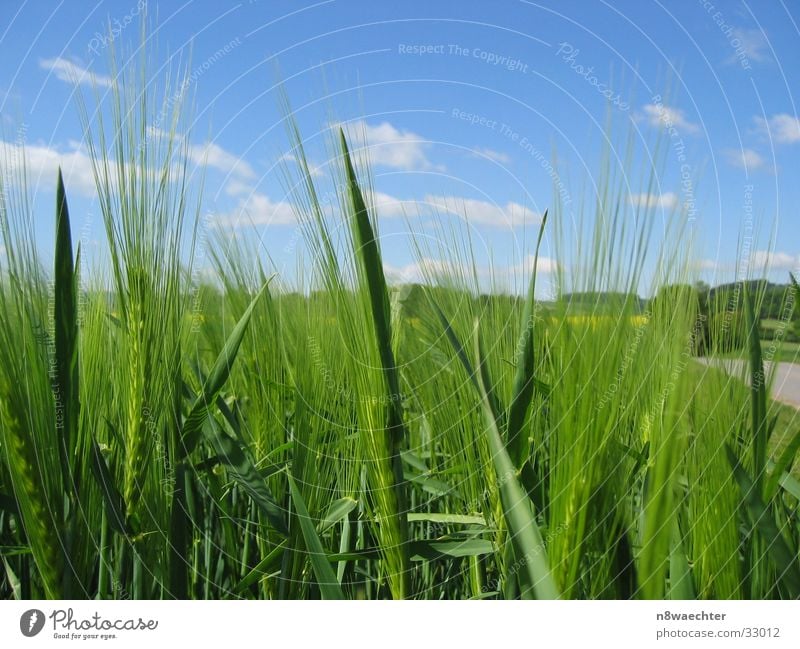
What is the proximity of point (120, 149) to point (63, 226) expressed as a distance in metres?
0.10

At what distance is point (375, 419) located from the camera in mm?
570

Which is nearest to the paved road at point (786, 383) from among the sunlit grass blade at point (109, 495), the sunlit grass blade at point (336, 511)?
the sunlit grass blade at point (336, 511)

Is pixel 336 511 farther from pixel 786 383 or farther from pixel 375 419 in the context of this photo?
pixel 786 383

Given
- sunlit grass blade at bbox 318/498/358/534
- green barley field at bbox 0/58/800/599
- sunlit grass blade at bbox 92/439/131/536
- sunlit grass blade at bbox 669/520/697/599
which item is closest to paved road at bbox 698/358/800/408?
green barley field at bbox 0/58/800/599

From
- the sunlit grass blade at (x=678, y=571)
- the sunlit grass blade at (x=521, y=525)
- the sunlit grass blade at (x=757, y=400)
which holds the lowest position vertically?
the sunlit grass blade at (x=678, y=571)

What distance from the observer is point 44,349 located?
0.58 m

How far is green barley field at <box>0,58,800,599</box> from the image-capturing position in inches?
20.2

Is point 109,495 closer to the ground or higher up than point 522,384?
closer to the ground

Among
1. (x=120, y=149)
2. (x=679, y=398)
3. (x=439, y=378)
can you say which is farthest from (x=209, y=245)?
(x=679, y=398)

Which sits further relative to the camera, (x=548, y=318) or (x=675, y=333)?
(x=548, y=318)

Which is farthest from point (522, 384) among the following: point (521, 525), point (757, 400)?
point (757, 400)

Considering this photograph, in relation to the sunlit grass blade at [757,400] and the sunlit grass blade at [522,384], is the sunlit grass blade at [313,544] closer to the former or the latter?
the sunlit grass blade at [522,384]

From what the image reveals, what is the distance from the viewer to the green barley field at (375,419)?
513mm
